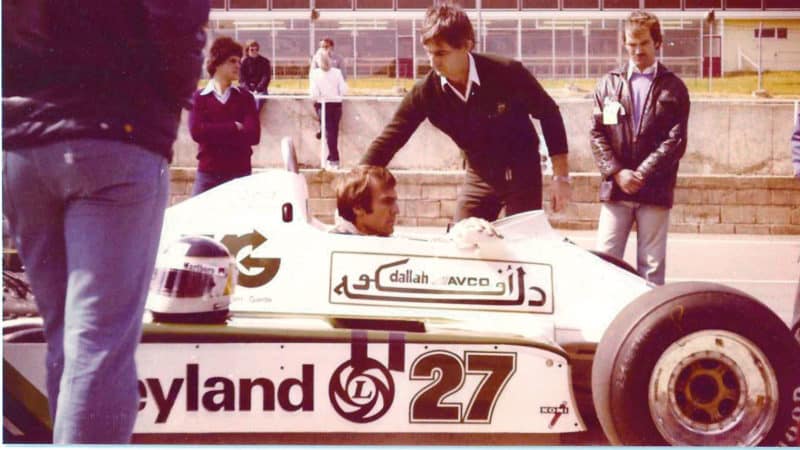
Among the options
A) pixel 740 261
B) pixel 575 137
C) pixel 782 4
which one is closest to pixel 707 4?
pixel 782 4

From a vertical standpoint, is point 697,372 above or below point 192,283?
below

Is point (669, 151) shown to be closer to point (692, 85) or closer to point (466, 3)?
point (692, 85)

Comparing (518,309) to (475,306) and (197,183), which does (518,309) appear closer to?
(475,306)

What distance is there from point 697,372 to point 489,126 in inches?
51.5

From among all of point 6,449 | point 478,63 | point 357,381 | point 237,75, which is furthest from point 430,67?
point 6,449

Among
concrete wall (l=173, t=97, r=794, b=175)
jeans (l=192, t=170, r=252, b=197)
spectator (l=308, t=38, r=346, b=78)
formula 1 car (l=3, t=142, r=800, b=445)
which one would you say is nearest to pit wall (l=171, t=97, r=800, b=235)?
concrete wall (l=173, t=97, r=794, b=175)

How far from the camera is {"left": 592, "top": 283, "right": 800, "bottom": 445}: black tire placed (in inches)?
126

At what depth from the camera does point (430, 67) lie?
4188 millimetres

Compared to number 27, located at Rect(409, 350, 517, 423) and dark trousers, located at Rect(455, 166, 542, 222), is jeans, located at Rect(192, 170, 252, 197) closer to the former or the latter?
dark trousers, located at Rect(455, 166, 542, 222)

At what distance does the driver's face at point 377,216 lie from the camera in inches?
144

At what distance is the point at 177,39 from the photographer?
2316 mm

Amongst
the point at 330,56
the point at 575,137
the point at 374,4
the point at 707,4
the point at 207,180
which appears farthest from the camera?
the point at 575,137

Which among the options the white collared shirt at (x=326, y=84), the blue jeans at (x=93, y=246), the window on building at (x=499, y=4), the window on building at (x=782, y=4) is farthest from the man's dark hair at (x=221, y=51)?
the blue jeans at (x=93, y=246)

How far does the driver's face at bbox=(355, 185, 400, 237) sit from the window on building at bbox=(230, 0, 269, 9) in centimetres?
73
